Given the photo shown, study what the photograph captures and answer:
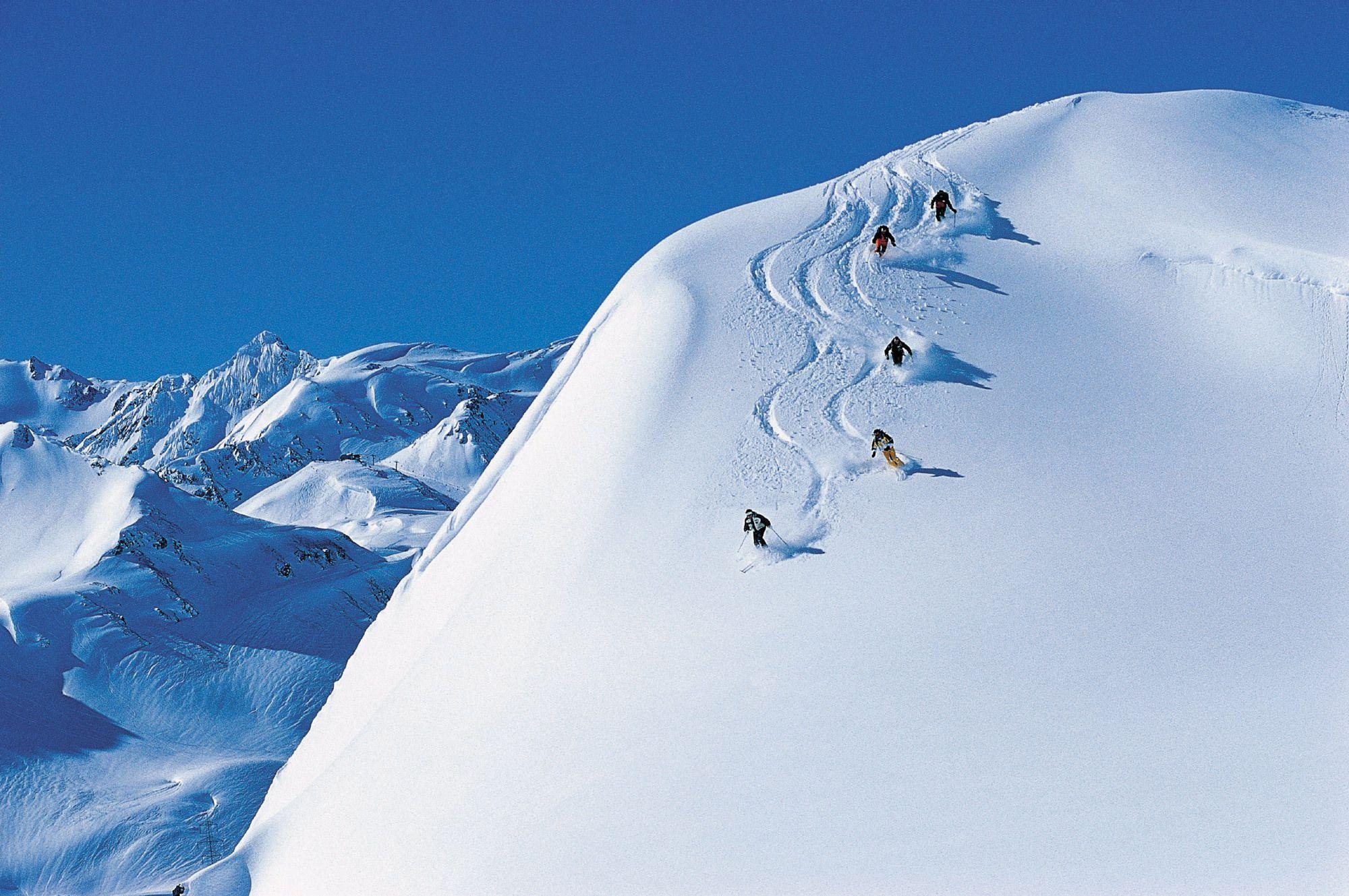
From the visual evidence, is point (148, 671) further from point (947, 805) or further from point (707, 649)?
point (947, 805)

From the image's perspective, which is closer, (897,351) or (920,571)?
(920,571)

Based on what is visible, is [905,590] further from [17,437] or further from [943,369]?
[17,437]

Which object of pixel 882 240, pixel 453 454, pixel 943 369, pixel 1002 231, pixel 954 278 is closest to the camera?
pixel 943 369

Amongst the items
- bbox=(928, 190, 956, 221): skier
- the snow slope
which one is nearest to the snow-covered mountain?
the snow slope

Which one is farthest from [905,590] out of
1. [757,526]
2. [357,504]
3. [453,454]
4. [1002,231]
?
[453,454]

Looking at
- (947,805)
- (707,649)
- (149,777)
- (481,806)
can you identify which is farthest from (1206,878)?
(149,777)

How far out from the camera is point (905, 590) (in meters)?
12.5

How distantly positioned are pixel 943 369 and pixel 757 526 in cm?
566

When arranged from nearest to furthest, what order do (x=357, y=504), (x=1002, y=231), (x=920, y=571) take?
(x=920, y=571) → (x=1002, y=231) → (x=357, y=504)

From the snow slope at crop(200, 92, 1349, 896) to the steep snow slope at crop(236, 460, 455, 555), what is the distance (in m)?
77.1

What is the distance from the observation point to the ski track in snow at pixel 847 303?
15789 millimetres

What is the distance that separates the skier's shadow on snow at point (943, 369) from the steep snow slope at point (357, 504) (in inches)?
3143

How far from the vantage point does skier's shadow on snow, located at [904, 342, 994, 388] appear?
16969 millimetres

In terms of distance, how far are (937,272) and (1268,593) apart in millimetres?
10469
